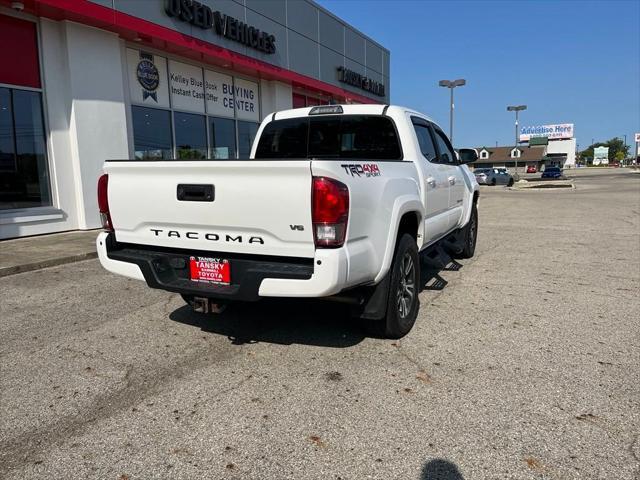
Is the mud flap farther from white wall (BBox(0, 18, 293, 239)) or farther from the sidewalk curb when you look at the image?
white wall (BBox(0, 18, 293, 239))

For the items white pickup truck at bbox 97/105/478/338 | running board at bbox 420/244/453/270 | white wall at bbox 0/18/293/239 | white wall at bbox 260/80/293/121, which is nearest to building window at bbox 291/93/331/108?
white wall at bbox 260/80/293/121

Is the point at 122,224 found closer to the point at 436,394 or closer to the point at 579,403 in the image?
the point at 436,394

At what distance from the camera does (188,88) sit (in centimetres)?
1354

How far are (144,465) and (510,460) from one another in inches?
74.7

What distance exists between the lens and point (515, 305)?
17.2ft

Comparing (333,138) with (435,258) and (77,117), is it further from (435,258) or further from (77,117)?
(77,117)

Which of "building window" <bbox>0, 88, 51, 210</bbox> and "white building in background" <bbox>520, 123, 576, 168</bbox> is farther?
"white building in background" <bbox>520, 123, 576, 168</bbox>

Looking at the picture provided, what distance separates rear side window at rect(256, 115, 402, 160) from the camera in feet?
16.4

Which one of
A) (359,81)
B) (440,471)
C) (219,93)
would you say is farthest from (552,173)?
(440,471)

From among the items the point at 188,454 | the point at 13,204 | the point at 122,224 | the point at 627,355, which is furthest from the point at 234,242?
the point at 13,204

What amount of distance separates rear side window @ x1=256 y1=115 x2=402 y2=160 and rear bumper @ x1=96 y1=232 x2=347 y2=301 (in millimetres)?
2007

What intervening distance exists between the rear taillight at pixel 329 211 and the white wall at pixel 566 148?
471 feet

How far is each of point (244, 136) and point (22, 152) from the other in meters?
7.16

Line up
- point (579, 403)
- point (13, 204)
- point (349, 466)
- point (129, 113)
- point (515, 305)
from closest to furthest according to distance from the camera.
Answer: point (349, 466), point (579, 403), point (515, 305), point (13, 204), point (129, 113)
